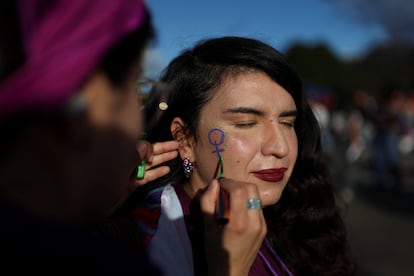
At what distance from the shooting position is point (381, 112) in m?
8.27

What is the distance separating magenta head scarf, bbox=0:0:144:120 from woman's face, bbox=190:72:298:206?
0.83 metres

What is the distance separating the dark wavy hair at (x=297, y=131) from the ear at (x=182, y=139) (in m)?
0.02

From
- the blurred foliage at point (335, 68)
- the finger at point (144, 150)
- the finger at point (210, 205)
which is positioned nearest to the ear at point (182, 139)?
the finger at point (144, 150)

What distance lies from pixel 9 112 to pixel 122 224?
84cm

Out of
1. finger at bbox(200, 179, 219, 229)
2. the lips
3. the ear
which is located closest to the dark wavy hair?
the ear

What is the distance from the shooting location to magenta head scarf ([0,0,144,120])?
2.13ft

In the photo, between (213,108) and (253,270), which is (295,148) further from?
(253,270)

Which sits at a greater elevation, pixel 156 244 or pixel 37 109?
pixel 37 109

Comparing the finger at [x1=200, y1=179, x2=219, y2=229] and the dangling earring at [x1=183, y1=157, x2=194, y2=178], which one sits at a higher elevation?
the dangling earring at [x1=183, y1=157, x2=194, y2=178]

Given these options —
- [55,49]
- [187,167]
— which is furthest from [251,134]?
[55,49]

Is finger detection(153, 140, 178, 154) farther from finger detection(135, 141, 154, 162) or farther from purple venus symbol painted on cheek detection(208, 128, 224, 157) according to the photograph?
purple venus symbol painted on cheek detection(208, 128, 224, 157)

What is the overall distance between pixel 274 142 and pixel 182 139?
37 centimetres

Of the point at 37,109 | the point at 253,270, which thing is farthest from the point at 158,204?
the point at 37,109

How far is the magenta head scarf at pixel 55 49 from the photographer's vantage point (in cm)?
65
